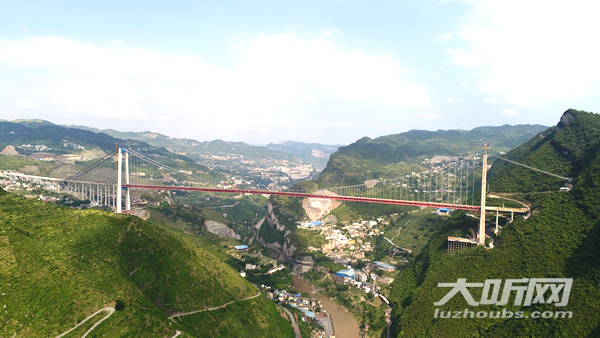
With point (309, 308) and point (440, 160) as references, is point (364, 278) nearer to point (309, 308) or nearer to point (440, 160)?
point (309, 308)

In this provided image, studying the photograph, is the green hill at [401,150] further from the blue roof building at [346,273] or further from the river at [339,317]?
the river at [339,317]

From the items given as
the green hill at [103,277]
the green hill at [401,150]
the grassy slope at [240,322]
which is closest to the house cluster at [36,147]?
the green hill at [401,150]

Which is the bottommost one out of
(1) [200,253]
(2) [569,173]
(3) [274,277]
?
(3) [274,277]

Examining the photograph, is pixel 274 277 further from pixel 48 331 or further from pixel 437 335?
pixel 48 331

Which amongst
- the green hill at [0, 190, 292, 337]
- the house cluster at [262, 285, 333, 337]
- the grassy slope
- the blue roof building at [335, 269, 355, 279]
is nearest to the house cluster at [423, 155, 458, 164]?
the blue roof building at [335, 269, 355, 279]

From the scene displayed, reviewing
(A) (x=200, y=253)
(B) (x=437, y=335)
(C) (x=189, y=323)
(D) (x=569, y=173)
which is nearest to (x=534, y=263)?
(B) (x=437, y=335)

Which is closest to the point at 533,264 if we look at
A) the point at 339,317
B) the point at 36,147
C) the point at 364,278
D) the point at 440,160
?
the point at 339,317

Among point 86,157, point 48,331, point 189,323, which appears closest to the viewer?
point 48,331
